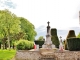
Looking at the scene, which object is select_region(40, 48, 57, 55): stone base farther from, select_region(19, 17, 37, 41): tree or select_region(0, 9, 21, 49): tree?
select_region(19, 17, 37, 41): tree

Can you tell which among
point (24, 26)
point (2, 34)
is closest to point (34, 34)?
point (24, 26)

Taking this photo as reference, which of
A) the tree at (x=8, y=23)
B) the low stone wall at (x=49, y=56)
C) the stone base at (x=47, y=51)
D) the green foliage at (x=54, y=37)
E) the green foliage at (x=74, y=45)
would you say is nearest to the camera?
the low stone wall at (x=49, y=56)

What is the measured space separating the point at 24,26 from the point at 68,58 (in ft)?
139

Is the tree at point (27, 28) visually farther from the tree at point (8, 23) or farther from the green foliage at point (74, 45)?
the green foliage at point (74, 45)

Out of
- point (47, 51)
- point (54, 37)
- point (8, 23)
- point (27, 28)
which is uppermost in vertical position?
point (27, 28)

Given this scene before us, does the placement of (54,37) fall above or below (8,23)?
below

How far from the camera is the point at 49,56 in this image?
90.2ft

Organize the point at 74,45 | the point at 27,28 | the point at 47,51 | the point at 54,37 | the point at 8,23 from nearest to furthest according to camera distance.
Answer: the point at 47,51 → the point at 74,45 → the point at 54,37 → the point at 8,23 → the point at 27,28

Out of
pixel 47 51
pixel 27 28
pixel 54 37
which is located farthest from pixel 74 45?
pixel 27 28

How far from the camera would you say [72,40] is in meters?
28.9

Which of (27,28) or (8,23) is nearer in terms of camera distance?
(8,23)

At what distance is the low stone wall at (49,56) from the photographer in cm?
2681

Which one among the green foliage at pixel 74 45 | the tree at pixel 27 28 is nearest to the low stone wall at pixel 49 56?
the green foliage at pixel 74 45

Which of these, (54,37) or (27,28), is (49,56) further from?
(27,28)
